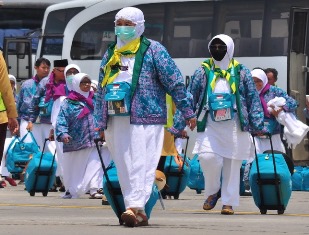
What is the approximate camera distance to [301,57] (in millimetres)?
25141

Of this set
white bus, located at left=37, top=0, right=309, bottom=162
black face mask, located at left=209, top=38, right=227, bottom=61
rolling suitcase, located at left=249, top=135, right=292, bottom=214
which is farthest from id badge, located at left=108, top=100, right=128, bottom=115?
white bus, located at left=37, top=0, right=309, bottom=162

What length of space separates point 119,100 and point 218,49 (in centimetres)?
316

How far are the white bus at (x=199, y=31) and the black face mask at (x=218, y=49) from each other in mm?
9333

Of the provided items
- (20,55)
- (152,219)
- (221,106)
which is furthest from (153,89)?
(20,55)

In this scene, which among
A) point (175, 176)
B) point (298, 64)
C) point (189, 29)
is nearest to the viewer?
point (175, 176)

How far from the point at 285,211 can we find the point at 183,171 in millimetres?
3406

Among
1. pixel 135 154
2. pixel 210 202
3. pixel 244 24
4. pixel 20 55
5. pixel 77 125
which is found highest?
pixel 244 24

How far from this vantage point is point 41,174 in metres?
19.3

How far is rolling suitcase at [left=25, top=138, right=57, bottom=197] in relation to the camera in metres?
19.1

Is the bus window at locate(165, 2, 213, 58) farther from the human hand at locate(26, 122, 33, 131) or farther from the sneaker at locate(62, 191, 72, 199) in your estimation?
the sneaker at locate(62, 191, 72, 199)

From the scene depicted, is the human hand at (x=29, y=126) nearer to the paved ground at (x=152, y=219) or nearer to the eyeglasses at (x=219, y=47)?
the paved ground at (x=152, y=219)

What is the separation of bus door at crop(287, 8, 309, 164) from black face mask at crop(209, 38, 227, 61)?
30.9ft

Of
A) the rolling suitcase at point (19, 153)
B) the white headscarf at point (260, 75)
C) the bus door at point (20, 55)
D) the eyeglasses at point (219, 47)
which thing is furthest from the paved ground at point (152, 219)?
the bus door at point (20, 55)

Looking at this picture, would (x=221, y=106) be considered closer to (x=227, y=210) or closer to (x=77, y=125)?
(x=227, y=210)
